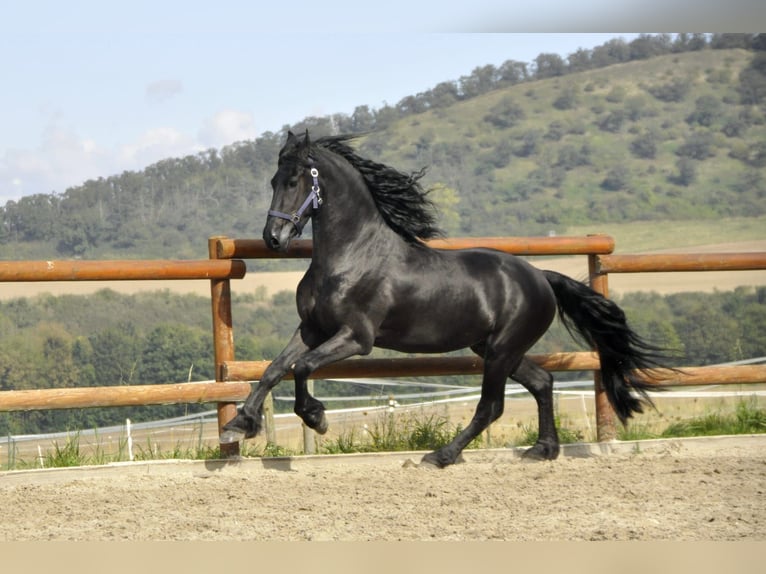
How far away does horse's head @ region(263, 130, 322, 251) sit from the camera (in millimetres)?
5961

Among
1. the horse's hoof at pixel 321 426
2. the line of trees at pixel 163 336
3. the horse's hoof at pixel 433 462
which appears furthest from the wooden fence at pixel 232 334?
the line of trees at pixel 163 336

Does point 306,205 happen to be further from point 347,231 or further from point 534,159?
point 534,159

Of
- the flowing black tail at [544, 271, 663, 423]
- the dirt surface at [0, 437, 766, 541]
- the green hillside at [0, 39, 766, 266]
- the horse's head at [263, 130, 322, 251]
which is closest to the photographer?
the dirt surface at [0, 437, 766, 541]

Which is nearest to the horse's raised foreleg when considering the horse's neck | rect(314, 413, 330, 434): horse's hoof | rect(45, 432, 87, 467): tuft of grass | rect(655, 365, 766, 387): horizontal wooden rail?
rect(314, 413, 330, 434): horse's hoof

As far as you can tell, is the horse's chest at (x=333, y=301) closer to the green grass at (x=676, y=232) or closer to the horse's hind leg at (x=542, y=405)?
the horse's hind leg at (x=542, y=405)

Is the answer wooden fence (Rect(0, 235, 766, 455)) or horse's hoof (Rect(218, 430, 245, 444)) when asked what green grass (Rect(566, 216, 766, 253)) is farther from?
horse's hoof (Rect(218, 430, 245, 444))

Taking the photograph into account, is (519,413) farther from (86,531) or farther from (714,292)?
(714,292)

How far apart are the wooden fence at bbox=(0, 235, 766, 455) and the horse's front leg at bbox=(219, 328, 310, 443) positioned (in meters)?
0.43

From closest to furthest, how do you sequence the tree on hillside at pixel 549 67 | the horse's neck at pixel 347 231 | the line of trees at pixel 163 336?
the horse's neck at pixel 347 231 → the line of trees at pixel 163 336 → the tree on hillside at pixel 549 67

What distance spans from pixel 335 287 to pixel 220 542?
7.25ft

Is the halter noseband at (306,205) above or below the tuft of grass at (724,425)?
above

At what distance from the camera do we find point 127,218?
7244 cm

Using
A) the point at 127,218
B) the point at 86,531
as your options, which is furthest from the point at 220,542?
the point at 127,218

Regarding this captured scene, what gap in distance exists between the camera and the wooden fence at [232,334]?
20.1 ft
